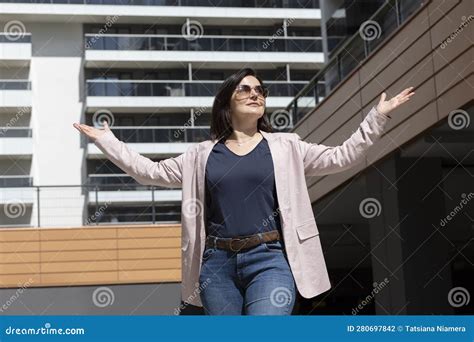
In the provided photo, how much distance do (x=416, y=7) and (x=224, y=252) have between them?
6.01m

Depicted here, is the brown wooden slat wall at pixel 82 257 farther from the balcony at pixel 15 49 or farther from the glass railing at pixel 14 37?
the glass railing at pixel 14 37

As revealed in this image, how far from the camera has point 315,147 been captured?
239 centimetres

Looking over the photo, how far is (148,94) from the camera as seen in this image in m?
31.9

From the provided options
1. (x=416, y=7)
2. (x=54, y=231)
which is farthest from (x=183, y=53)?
(x=416, y=7)

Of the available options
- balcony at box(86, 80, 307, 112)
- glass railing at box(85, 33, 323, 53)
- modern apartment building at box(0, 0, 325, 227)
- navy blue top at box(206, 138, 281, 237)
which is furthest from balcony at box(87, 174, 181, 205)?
navy blue top at box(206, 138, 281, 237)

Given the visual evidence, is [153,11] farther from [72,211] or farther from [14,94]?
[72,211]

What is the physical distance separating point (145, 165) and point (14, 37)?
31.9 m

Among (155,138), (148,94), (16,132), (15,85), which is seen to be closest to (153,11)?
(148,94)

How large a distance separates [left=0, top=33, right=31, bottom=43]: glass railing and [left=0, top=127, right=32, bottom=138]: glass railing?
3341 millimetres

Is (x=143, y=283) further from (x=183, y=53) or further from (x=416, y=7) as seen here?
(x=183, y=53)

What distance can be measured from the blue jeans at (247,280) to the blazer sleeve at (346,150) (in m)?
0.25

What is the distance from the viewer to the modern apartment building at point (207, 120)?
848cm

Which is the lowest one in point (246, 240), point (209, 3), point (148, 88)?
point (246, 240)

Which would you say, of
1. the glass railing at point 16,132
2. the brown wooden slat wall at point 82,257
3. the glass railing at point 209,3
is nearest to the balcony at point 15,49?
the glass railing at point 209,3
